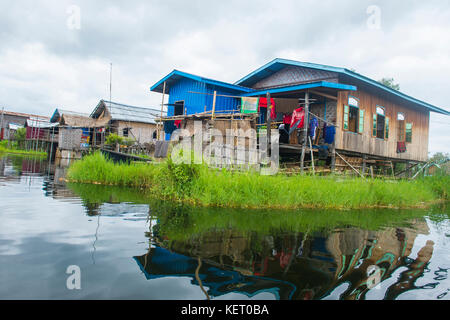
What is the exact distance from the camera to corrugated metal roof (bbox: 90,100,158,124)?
23.3 m

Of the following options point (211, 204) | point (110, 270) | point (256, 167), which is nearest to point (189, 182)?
point (211, 204)

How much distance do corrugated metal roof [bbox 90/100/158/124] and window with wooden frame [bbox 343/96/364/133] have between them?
53.3ft

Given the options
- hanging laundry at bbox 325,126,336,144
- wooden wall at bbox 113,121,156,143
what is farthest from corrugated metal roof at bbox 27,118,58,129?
hanging laundry at bbox 325,126,336,144

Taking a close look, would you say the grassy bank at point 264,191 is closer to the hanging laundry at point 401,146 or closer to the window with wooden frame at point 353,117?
the window with wooden frame at point 353,117

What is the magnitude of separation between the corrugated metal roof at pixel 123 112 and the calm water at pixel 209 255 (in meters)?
18.5

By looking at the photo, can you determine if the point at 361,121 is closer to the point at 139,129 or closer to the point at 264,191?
the point at 264,191

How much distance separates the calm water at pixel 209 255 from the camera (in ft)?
7.91

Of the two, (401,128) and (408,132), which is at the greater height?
(401,128)

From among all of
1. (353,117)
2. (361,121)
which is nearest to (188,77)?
(353,117)

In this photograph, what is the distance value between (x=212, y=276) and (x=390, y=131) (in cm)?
1445

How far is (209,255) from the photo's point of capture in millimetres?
3232

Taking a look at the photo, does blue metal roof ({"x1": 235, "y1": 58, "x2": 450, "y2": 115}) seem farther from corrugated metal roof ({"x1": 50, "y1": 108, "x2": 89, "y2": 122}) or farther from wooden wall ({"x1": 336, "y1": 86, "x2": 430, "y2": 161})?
corrugated metal roof ({"x1": 50, "y1": 108, "x2": 89, "y2": 122})

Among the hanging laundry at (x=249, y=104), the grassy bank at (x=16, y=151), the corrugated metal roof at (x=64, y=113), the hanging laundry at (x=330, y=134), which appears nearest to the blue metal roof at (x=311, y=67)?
the hanging laundry at (x=330, y=134)

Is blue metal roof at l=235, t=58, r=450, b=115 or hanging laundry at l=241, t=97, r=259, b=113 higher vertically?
blue metal roof at l=235, t=58, r=450, b=115
